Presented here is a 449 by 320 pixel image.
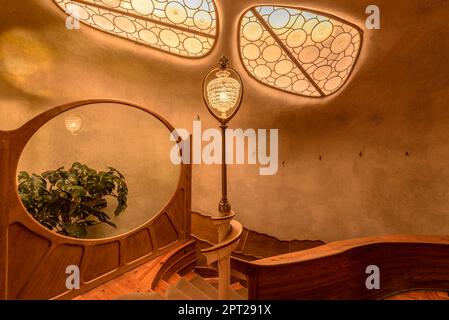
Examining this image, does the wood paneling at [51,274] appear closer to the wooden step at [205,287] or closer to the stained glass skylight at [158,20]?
the wooden step at [205,287]

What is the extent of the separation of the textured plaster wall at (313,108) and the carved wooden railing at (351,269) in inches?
61.8

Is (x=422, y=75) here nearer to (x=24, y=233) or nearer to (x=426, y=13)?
(x=426, y=13)

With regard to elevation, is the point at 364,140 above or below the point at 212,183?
above

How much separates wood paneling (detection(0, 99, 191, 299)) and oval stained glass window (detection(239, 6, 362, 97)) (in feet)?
13.4

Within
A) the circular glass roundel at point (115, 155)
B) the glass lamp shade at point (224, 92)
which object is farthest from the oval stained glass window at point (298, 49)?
the glass lamp shade at point (224, 92)

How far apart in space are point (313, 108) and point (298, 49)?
1.40 metres

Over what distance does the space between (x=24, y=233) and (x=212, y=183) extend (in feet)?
13.9

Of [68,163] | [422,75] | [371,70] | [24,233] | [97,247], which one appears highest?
[371,70]

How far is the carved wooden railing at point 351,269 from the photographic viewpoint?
2.04 metres

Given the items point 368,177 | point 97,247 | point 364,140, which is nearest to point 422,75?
point 364,140

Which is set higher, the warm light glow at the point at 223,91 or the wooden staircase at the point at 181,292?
the warm light glow at the point at 223,91

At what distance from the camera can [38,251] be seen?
7.62 feet

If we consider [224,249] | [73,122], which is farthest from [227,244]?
[73,122]

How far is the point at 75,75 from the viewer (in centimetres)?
504
